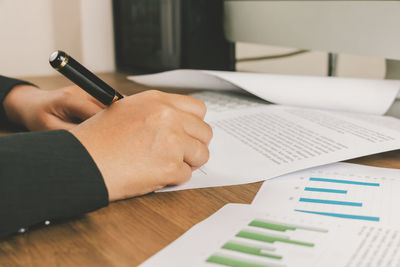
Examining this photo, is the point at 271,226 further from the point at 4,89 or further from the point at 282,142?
the point at 4,89

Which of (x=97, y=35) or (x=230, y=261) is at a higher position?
(x=97, y=35)

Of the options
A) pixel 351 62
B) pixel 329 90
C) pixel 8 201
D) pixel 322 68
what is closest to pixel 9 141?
pixel 8 201

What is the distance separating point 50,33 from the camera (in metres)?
1.42

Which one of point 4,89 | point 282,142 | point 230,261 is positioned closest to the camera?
point 230,261

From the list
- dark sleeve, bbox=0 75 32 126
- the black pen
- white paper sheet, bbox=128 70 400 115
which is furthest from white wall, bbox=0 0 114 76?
the black pen

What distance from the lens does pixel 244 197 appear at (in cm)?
45

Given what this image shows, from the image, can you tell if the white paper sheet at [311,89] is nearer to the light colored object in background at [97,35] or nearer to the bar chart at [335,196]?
the bar chart at [335,196]

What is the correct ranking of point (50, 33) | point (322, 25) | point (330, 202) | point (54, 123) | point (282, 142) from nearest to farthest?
1. point (330, 202)
2. point (282, 142)
3. point (54, 123)
4. point (322, 25)
5. point (50, 33)

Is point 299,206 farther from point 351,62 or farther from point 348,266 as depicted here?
point 351,62

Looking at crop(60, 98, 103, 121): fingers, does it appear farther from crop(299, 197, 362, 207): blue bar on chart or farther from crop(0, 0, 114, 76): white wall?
crop(0, 0, 114, 76): white wall

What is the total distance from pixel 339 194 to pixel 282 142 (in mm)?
140

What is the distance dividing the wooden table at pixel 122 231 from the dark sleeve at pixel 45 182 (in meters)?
0.01

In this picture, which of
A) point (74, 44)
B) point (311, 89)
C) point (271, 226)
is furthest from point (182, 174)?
point (74, 44)

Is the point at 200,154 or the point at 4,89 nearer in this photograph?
the point at 200,154
